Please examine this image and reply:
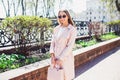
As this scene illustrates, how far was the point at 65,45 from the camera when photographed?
15.6 ft

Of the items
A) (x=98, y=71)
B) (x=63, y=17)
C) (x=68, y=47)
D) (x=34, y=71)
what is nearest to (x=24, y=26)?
(x=34, y=71)

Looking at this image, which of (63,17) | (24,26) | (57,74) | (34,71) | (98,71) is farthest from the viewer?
(98,71)

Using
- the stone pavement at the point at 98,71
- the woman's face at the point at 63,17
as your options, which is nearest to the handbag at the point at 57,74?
the woman's face at the point at 63,17

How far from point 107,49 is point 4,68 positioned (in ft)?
29.2

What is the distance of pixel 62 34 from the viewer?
4.77m

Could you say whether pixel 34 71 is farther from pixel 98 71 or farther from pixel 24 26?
pixel 98 71

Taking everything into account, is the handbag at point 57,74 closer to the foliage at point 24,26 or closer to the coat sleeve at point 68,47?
Result: the coat sleeve at point 68,47

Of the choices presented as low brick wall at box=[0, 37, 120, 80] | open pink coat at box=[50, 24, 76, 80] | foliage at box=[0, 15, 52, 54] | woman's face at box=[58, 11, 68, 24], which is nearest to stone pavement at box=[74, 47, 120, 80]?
low brick wall at box=[0, 37, 120, 80]

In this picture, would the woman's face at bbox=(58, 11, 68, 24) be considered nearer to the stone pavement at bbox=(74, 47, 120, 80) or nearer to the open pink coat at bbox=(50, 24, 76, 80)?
the open pink coat at bbox=(50, 24, 76, 80)

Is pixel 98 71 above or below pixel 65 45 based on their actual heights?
below

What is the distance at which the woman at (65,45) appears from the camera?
466cm

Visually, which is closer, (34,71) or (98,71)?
(34,71)

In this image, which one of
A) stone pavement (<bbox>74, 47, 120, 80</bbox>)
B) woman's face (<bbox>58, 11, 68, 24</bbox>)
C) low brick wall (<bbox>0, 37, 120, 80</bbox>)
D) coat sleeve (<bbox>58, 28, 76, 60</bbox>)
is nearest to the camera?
coat sleeve (<bbox>58, 28, 76, 60</bbox>)

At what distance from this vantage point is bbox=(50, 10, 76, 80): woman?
4.66 m
